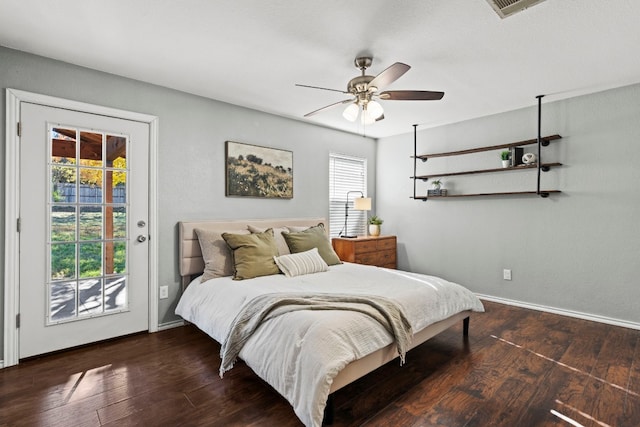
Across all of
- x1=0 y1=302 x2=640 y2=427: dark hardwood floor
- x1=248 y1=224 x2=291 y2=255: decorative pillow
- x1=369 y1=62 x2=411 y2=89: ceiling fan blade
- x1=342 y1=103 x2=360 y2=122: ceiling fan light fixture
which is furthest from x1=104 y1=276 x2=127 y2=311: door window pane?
x1=369 y1=62 x2=411 y2=89: ceiling fan blade

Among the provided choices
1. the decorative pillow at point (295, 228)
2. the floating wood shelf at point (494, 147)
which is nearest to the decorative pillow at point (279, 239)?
the decorative pillow at point (295, 228)

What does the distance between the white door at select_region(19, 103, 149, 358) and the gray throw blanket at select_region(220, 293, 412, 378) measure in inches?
Result: 57.2

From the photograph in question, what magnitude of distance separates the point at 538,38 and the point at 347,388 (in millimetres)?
2816

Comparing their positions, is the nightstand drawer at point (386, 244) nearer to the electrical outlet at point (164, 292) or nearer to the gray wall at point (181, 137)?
the gray wall at point (181, 137)

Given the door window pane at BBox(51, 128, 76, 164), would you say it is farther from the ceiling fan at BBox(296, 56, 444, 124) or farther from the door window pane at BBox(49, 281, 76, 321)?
the ceiling fan at BBox(296, 56, 444, 124)

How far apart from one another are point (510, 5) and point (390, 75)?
76cm

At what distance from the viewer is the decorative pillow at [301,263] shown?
3.08 metres

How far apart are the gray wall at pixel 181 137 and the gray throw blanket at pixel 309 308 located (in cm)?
150

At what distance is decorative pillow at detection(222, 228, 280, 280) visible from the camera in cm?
296

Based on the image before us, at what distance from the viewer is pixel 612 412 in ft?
6.19

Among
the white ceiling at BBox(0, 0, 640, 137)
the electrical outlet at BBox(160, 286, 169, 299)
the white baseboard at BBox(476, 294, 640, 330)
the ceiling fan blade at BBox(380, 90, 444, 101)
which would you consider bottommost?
the white baseboard at BBox(476, 294, 640, 330)

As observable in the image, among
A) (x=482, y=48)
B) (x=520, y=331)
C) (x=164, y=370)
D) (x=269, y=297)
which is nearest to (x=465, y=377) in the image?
(x=520, y=331)

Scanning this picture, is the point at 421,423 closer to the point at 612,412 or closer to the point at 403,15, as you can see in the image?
the point at 612,412

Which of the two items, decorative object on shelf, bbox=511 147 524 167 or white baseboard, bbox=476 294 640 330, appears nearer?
white baseboard, bbox=476 294 640 330
